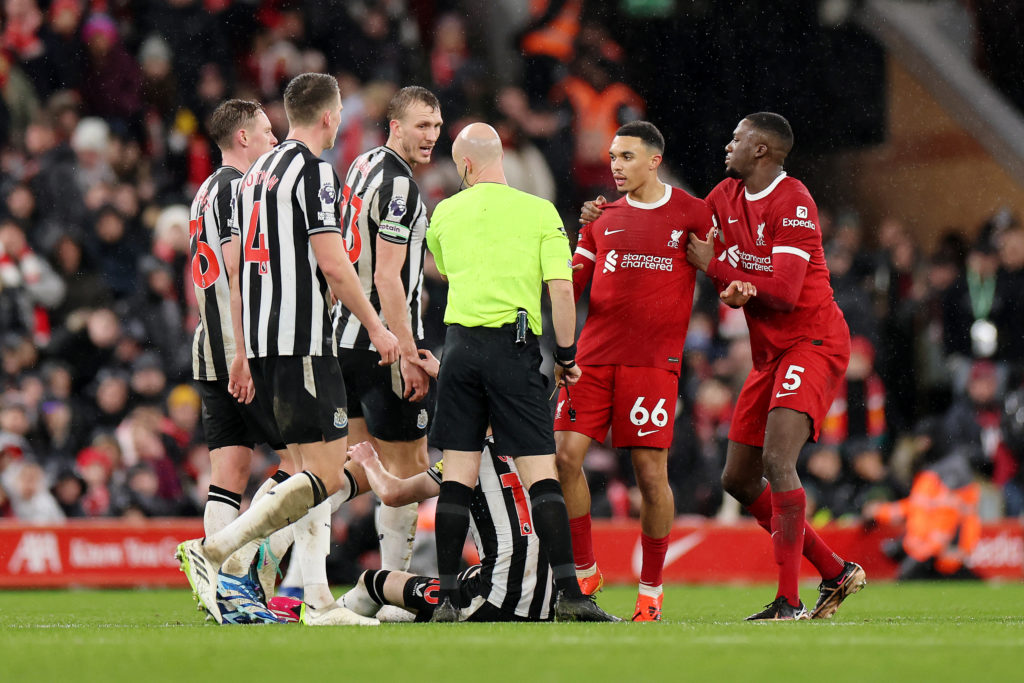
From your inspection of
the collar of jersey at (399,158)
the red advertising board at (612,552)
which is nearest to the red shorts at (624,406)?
the collar of jersey at (399,158)

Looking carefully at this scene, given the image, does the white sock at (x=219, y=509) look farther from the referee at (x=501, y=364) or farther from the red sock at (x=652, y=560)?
the red sock at (x=652, y=560)

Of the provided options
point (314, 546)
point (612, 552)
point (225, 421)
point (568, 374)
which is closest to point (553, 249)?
point (568, 374)

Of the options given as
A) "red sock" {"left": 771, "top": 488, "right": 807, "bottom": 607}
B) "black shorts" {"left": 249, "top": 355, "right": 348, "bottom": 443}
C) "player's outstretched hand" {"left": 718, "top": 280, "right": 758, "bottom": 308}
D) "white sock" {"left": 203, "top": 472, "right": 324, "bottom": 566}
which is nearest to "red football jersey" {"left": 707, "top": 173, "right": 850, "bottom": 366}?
"player's outstretched hand" {"left": 718, "top": 280, "right": 758, "bottom": 308}

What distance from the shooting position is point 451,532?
22.7 feet

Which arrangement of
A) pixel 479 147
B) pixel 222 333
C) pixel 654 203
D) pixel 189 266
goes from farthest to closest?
pixel 189 266 → pixel 222 333 → pixel 654 203 → pixel 479 147

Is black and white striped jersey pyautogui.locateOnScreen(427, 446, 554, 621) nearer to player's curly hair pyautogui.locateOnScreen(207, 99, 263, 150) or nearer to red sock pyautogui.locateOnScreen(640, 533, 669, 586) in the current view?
red sock pyautogui.locateOnScreen(640, 533, 669, 586)

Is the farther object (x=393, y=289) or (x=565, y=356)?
(x=393, y=289)

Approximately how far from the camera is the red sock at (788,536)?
7406mm

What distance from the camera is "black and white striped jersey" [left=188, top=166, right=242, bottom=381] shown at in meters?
7.95

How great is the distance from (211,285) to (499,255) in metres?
1.81

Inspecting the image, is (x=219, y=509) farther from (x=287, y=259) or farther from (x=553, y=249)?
(x=553, y=249)

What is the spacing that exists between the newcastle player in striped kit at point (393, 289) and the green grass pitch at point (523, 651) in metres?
1.27

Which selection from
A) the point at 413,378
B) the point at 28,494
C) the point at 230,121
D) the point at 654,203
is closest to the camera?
the point at 413,378

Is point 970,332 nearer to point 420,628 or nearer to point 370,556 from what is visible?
point 370,556
